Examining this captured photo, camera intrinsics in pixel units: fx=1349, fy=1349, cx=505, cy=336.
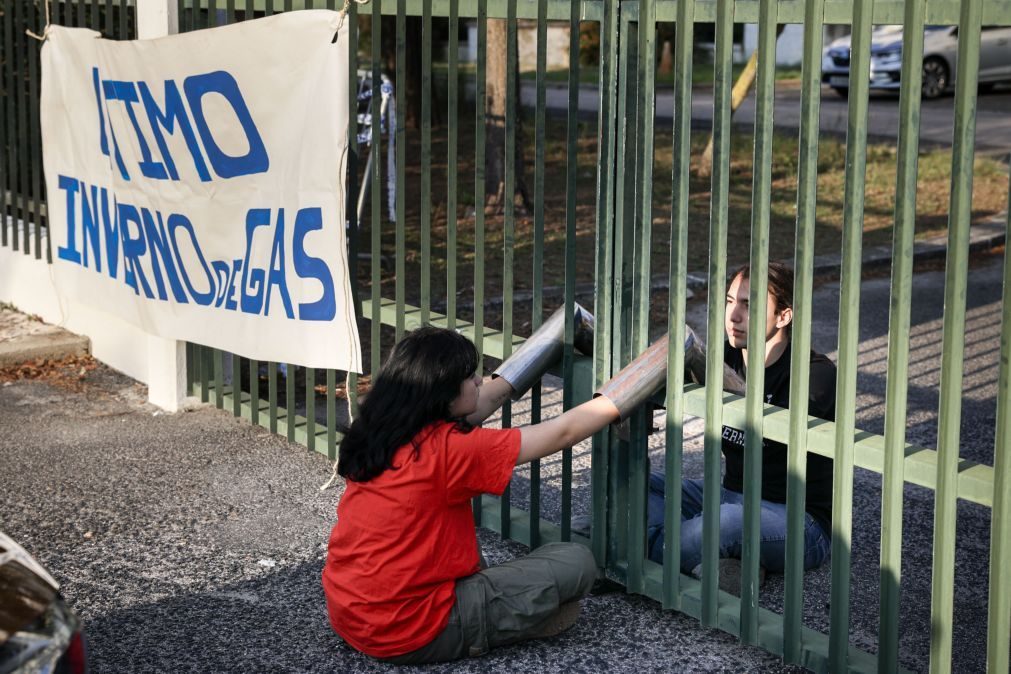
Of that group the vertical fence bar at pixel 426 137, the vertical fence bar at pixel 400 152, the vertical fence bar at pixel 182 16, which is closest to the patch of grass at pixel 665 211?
the vertical fence bar at pixel 182 16

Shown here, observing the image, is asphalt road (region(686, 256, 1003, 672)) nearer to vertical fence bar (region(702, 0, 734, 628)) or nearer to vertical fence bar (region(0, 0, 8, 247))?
vertical fence bar (region(702, 0, 734, 628))

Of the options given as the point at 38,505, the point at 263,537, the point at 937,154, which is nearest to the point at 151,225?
the point at 38,505

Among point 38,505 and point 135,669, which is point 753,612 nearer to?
point 135,669

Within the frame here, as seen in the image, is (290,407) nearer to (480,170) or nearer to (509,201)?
(480,170)

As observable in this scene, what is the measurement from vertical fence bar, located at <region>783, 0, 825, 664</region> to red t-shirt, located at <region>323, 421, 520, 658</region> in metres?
0.79

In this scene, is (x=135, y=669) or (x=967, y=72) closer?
(x=967, y=72)

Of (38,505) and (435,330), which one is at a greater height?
(435,330)

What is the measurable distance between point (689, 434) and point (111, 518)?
2.68 m

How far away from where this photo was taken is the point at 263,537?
4941mm

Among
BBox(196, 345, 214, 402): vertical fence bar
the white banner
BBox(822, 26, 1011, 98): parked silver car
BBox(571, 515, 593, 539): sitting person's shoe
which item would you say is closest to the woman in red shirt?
BBox(571, 515, 593, 539): sitting person's shoe

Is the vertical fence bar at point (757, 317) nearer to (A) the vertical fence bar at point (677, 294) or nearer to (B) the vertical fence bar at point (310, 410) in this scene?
(A) the vertical fence bar at point (677, 294)

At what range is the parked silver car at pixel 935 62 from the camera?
22156 mm

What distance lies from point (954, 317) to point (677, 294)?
3.23 ft

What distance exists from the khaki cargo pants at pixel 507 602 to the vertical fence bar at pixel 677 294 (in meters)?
0.32
